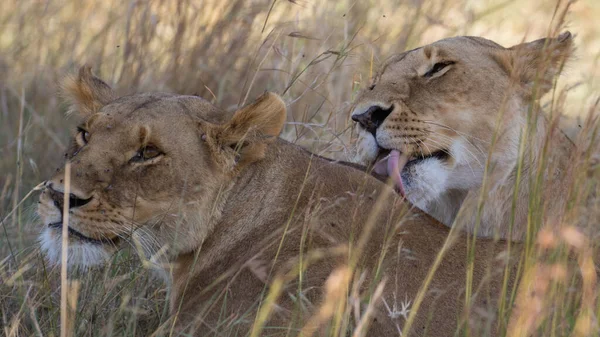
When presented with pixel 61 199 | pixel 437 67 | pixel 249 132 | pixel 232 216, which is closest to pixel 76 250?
pixel 61 199

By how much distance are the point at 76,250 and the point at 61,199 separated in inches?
7.4

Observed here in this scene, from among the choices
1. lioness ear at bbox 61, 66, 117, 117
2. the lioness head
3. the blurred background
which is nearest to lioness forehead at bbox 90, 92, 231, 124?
the lioness head

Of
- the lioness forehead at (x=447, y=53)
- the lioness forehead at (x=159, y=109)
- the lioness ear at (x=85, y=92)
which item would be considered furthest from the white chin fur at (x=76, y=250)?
the lioness forehead at (x=447, y=53)

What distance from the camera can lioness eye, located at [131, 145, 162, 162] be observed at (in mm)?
3125

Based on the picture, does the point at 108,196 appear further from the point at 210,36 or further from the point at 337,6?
the point at 337,6

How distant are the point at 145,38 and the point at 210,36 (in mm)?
386

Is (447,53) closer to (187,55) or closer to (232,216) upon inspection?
(232,216)

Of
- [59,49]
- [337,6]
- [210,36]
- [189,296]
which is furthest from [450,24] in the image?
[189,296]

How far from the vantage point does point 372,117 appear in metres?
3.63

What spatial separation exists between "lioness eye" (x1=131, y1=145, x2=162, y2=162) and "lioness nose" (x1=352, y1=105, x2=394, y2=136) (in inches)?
33.7

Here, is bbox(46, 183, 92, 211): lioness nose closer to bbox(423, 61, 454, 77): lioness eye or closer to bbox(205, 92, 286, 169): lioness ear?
bbox(205, 92, 286, 169): lioness ear

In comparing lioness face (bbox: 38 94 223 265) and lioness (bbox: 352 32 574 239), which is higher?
lioness (bbox: 352 32 574 239)

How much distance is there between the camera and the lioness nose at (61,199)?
9.61 ft

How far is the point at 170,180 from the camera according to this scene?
3129mm
